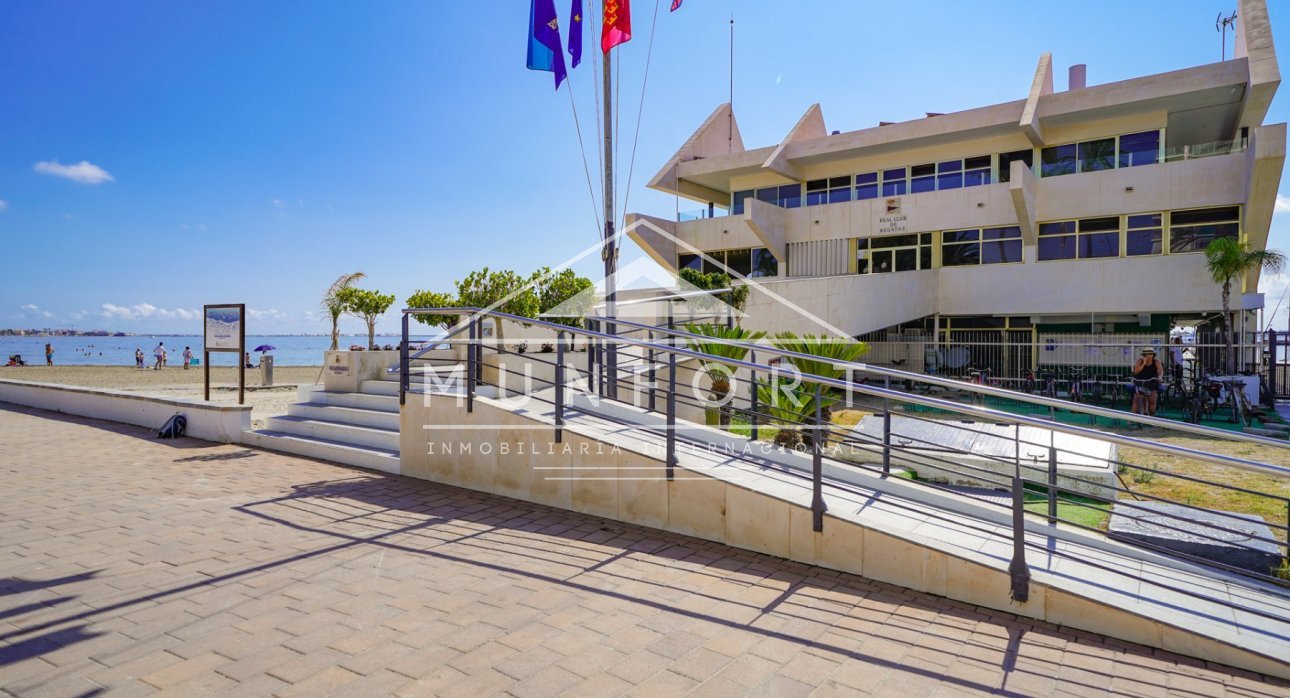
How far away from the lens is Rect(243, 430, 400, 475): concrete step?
25.1ft

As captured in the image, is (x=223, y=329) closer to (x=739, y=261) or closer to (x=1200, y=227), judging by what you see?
(x=739, y=261)

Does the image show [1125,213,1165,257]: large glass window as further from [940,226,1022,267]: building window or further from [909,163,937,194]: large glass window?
[909,163,937,194]: large glass window

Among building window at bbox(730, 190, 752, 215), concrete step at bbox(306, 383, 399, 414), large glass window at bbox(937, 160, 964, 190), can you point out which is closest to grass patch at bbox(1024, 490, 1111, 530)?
concrete step at bbox(306, 383, 399, 414)

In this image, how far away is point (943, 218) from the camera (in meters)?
23.9

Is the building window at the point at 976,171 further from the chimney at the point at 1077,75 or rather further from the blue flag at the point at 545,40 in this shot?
the blue flag at the point at 545,40

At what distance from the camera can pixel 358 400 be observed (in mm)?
9312

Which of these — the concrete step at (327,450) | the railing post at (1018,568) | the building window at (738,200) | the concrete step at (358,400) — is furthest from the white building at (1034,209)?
the railing post at (1018,568)

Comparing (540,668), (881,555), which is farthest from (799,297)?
(540,668)

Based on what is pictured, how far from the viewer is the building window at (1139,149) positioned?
67.8 feet

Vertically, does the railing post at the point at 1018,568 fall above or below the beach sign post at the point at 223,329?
below

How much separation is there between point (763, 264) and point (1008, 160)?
9661 millimetres

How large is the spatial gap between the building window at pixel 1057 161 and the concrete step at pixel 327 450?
75.9 ft

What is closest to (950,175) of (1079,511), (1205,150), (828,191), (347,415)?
(828,191)

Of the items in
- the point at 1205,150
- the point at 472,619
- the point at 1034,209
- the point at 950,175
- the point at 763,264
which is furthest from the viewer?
the point at 763,264
